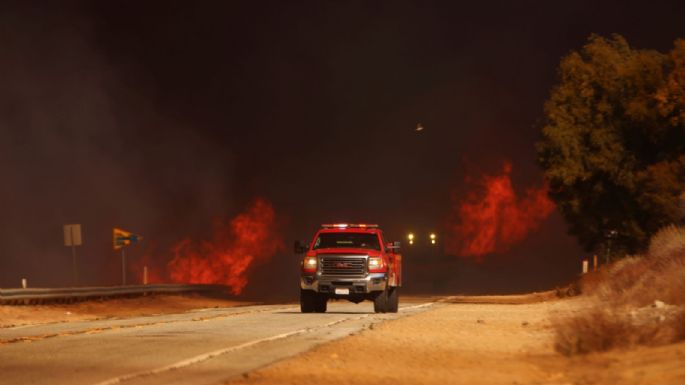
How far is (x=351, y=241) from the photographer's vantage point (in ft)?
111

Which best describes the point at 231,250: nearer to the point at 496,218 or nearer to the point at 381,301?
the point at 496,218

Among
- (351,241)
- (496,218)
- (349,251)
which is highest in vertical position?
(496,218)

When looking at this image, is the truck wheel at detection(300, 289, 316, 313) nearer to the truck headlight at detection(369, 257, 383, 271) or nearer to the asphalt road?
the truck headlight at detection(369, 257, 383, 271)

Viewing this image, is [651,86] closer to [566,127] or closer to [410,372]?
[566,127]

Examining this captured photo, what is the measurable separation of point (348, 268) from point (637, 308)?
28.4 feet

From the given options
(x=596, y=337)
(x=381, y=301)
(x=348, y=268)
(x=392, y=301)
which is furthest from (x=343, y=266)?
(x=596, y=337)

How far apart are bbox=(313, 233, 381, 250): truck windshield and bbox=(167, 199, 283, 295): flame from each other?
57.0m

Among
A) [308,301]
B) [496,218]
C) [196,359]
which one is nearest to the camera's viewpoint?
[196,359]

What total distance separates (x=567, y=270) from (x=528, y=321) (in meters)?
71.0

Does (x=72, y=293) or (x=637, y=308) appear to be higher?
(x=72, y=293)

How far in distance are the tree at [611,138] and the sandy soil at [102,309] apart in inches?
622

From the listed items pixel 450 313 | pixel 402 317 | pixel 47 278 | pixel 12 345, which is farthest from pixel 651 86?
pixel 47 278

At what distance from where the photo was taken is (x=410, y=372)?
50.6ft

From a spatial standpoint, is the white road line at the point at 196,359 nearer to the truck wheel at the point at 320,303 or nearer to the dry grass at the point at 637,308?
the dry grass at the point at 637,308
